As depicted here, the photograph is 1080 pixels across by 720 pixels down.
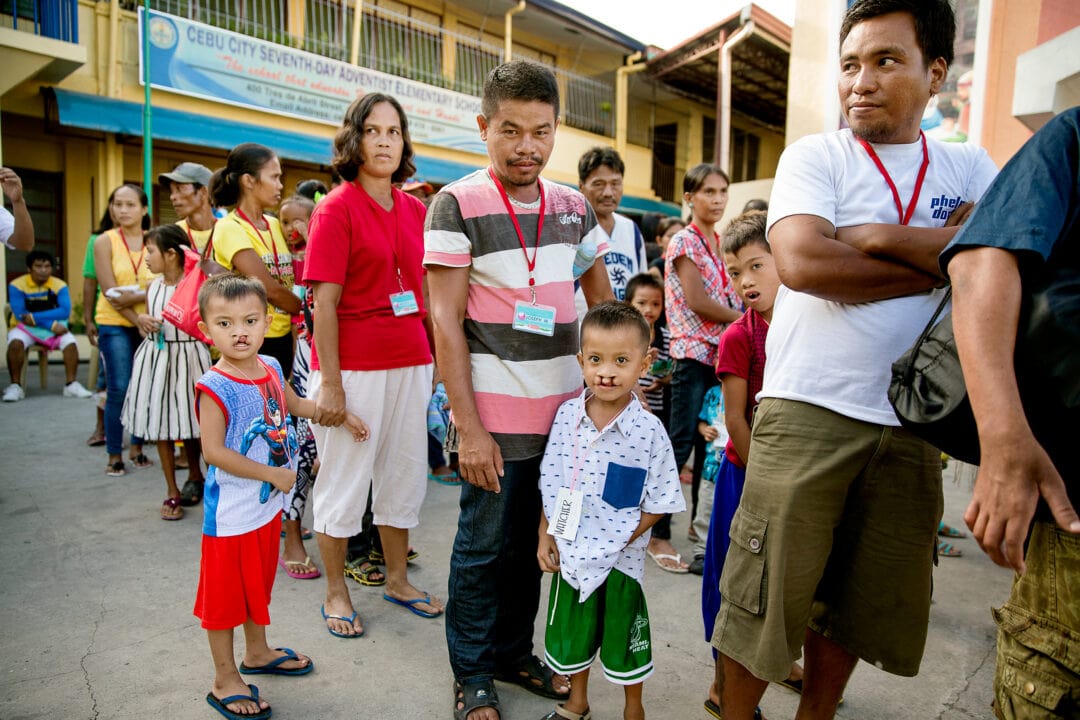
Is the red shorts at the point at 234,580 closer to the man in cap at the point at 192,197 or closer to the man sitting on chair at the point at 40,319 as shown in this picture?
the man in cap at the point at 192,197

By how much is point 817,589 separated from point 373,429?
69.5 inches

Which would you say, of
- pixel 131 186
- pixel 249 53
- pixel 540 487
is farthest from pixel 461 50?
pixel 540 487

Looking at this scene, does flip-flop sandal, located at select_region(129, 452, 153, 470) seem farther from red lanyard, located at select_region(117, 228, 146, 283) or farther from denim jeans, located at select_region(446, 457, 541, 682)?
denim jeans, located at select_region(446, 457, 541, 682)

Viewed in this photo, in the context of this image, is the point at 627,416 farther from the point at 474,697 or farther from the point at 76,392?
the point at 76,392

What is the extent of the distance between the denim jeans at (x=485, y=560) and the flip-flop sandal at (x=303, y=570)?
1.22 metres

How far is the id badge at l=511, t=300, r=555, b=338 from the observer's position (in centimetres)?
214

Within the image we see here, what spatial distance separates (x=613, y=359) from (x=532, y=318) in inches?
11.1

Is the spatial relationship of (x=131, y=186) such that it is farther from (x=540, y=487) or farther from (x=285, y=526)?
(x=540, y=487)

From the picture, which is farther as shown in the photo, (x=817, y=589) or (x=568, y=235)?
(x=568, y=235)

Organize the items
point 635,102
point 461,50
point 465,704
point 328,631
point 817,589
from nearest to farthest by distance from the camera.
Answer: point 817,589 → point 465,704 → point 328,631 → point 461,50 → point 635,102

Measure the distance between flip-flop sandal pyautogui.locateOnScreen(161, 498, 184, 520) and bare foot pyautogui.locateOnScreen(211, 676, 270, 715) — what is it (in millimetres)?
1965

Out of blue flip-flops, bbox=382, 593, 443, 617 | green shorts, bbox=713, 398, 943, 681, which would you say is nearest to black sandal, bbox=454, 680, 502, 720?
blue flip-flops, bbox=382, 593, 443, 617

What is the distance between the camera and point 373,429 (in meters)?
2.84

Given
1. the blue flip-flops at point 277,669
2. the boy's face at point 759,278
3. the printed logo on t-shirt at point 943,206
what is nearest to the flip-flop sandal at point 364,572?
the blue flip-flops at point 277,669
